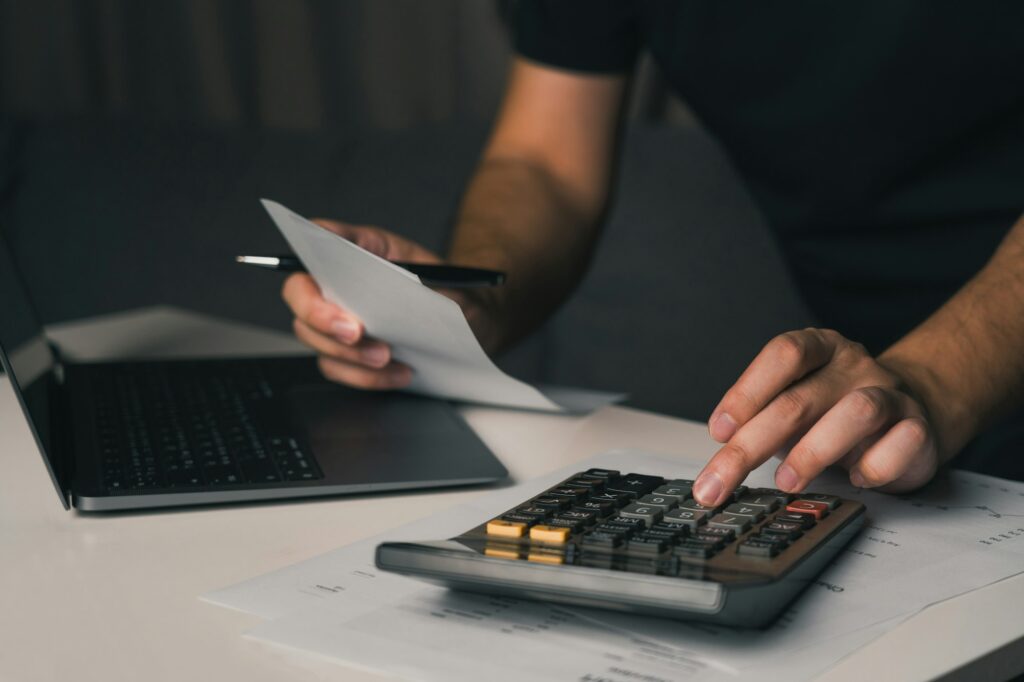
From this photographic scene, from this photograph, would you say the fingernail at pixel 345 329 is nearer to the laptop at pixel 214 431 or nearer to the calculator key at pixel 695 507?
the laptop at pixel 214 431

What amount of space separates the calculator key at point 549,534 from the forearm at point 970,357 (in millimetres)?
254

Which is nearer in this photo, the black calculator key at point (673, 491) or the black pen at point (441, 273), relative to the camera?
the black calculator key at point (673, 491)

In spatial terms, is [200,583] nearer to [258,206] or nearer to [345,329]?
[345,329]

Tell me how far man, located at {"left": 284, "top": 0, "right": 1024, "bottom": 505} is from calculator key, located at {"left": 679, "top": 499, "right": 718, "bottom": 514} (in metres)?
0.21

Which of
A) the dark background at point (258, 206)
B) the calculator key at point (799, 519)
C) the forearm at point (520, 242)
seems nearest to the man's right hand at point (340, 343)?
the forearm at point (520, 242)

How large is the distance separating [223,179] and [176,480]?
4.41 ft

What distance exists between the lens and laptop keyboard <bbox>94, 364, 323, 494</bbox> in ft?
1.98

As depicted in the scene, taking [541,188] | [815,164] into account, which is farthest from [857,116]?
[541,188]

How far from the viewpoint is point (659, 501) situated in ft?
1.62

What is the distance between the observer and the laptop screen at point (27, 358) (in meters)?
0.56

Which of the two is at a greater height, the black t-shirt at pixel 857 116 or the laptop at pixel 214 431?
the black t-shirt at pixel 857 116

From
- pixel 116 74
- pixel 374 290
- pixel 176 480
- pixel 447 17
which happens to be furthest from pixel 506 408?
pixel 447 17

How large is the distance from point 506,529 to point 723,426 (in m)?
0.13

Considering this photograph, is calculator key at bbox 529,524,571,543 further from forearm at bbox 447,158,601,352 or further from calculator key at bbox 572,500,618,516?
forearm at bbox 447,158,601,352
